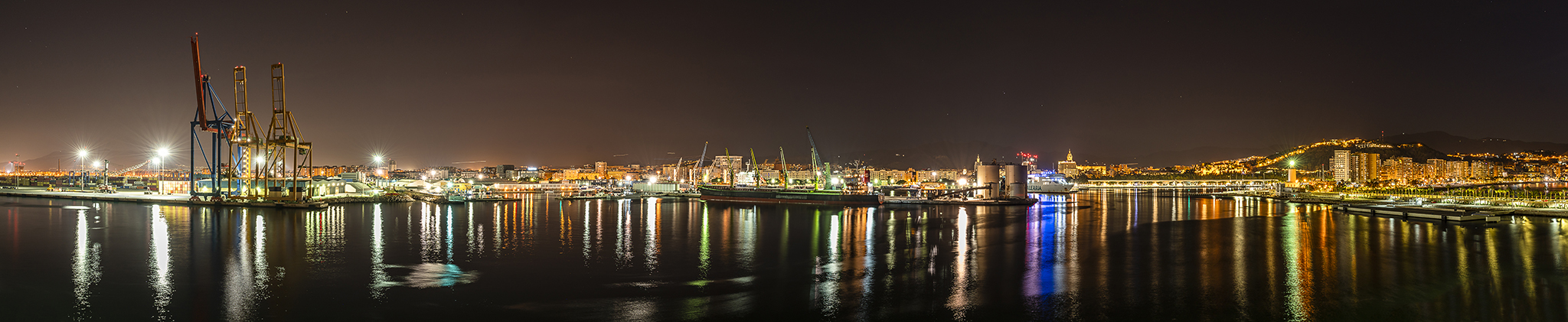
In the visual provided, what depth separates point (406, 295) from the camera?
9.36 metres

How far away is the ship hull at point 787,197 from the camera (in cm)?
4116

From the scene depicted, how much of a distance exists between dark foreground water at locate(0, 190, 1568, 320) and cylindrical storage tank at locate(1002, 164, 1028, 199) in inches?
837

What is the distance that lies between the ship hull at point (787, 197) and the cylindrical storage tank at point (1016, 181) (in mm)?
9245

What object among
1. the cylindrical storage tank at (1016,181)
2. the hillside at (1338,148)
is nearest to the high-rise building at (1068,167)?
the hillside at (1338,148)

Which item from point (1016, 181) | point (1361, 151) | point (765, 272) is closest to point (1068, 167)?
point (1361, 151)

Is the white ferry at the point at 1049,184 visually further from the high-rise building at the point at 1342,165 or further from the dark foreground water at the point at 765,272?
the dark foreground water at the point at 765,272

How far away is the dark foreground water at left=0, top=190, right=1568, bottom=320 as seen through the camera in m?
8.59

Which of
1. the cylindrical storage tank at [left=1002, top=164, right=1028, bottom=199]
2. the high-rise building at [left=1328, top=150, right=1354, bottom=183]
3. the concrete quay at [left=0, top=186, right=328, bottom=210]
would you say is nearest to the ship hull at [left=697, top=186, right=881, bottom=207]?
the cylindrical storage tank at [left=1002, top=164, right=1028, bottom=199]

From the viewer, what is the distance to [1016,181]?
45.1 meters

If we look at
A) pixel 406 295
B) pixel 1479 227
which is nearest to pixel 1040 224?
pixel 1479 227

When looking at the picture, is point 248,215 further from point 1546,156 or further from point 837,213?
point 1546,156

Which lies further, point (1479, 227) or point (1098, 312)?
point (1479, 227)

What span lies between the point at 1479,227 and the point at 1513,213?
903 centimetres

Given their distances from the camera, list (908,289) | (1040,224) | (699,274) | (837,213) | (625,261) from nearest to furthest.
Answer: (908,289)
(699,274)
(625,261)
(1040,224)
(837,213)
